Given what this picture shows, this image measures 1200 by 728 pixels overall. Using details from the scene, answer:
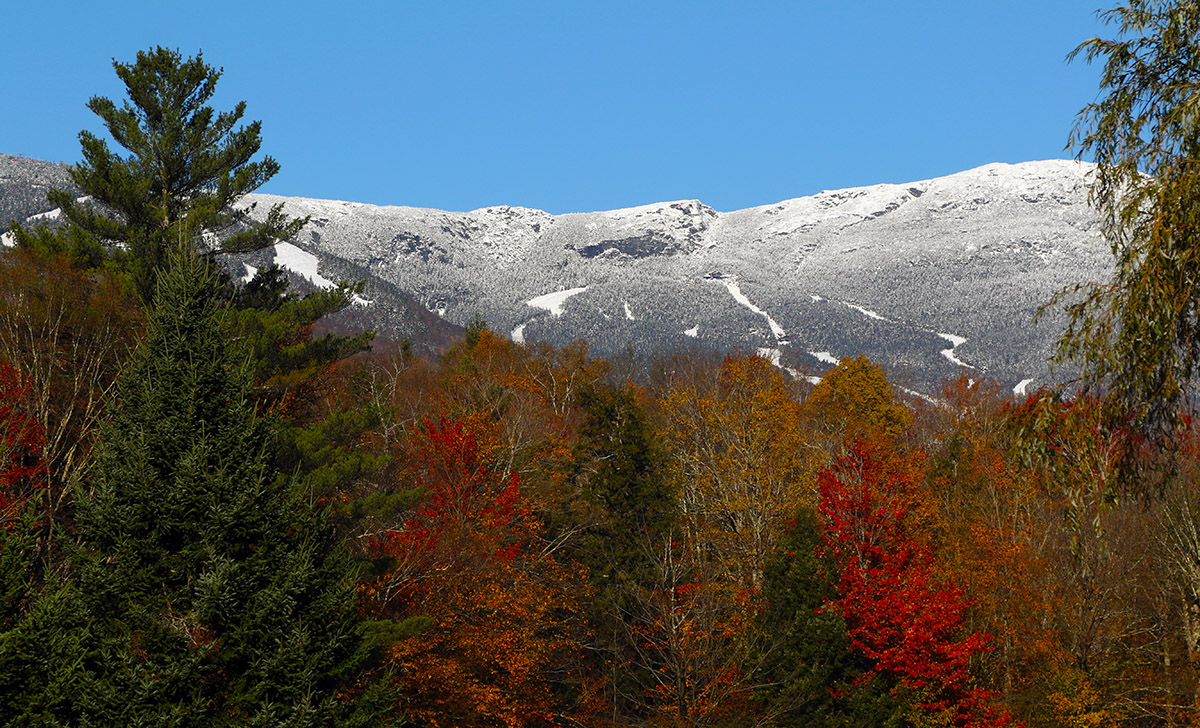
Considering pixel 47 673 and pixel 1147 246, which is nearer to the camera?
pixel 1147 246

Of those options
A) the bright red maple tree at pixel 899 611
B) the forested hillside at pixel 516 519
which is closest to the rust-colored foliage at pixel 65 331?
the forested hillside at pixel 516 519

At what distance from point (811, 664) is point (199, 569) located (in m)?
19.3

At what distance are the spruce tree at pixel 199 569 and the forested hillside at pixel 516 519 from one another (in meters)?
0.06

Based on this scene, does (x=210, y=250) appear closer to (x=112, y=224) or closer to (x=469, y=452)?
(x=112, y=224)

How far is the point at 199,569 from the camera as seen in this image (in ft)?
46.8

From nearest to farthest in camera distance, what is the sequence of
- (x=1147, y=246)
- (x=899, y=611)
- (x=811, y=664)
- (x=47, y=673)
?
(x=1147, y=246)
(x=47, y=673)
(x=811, y=664)
(x=899, y=611)

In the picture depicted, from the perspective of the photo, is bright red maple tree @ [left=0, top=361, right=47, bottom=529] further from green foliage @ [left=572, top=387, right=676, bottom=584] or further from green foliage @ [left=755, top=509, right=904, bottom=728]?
green foliage @ [left=755, top=509, right=904, bottom=728]

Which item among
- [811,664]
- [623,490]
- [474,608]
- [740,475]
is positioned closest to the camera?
[811,664]


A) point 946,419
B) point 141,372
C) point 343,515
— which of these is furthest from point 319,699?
point 946,419

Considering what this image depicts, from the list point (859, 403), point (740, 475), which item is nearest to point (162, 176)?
point (740, 475)

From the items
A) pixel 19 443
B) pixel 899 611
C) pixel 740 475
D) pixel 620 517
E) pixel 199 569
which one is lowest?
pixel 899 611

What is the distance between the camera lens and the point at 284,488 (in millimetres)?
16266

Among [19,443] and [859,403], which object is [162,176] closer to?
[19,443]

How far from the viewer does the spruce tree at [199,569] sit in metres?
13.4
